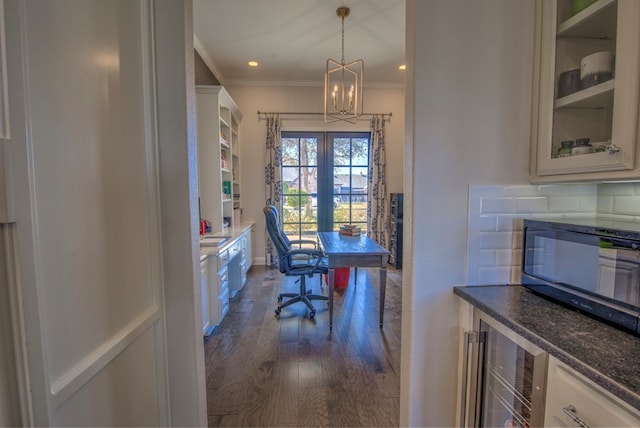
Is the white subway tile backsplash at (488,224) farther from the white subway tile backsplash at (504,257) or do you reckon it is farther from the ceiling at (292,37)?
the ceiling at (292,37)

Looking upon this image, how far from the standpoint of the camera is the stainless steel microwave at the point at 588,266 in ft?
2.55

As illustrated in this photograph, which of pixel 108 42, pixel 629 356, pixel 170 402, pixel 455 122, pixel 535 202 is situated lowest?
pixel 170 402

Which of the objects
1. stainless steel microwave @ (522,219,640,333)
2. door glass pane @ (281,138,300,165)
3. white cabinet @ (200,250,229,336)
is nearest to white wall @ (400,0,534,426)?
stainless steel microwave @ (522,219,640,333)

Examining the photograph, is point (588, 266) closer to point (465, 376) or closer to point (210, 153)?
point (465, 376)

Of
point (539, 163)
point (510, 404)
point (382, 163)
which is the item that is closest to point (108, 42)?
point (539, 163)

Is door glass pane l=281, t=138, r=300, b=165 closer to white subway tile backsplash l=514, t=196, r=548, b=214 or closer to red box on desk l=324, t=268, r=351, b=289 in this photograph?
red box on desk l=324, t=268, r=351, b=289

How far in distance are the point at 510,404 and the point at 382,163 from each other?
4059 mm

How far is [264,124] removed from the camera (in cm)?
460

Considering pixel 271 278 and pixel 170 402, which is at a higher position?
pixel 170 402

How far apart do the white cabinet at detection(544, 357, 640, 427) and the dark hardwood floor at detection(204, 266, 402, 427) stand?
105cm

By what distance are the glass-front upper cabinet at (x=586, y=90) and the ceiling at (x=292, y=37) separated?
2.07 m

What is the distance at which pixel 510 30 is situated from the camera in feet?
3.66

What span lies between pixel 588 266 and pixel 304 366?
1807mm

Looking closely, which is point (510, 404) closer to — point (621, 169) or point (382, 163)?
point (621, 169)
